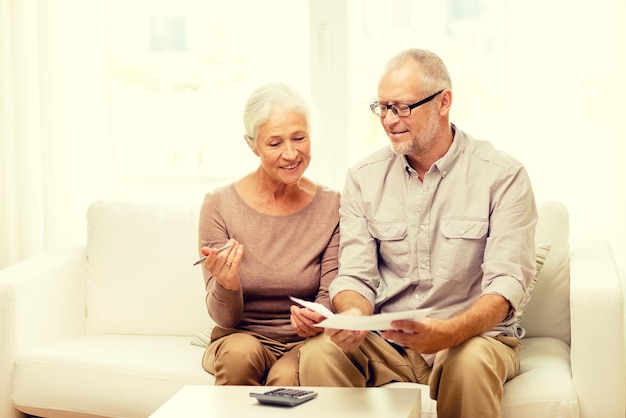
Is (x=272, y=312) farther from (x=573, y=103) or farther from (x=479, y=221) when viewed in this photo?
(x=573, y=103)

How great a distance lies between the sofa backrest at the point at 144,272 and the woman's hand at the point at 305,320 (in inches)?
31.2

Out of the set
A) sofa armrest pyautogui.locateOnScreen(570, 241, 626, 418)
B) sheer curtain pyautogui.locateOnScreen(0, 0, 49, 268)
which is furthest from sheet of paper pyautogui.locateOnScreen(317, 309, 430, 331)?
sheer curtain pyautogui.locateOnScreen(0, 0, 49, 268)

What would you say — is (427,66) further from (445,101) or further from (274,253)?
(274,253)

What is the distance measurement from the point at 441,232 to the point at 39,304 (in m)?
1.45

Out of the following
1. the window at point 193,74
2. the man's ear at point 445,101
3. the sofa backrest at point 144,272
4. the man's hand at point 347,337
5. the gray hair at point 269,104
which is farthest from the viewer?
the window at point 193,74

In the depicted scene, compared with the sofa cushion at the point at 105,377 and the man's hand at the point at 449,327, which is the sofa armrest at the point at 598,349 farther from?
the sofa cushion at the point at 105,377

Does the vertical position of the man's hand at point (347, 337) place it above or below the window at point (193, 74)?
below

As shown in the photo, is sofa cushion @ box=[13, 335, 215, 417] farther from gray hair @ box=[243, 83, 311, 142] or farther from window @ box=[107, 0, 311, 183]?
window @ box=[107, 0, 311, 183]

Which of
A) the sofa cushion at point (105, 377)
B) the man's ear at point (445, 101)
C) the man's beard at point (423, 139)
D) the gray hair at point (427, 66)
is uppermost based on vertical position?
the gray hair at point (427, 66)

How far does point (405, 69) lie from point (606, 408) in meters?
1.07

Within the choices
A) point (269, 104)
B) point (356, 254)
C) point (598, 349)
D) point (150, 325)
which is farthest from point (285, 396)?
point (150, 325)

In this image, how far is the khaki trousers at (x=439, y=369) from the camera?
2.24 metres

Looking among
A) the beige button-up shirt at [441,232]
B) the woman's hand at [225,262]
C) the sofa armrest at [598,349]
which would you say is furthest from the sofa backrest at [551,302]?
the woman's hand at [225,262]

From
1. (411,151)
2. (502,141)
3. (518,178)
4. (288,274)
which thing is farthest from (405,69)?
(502,141)
